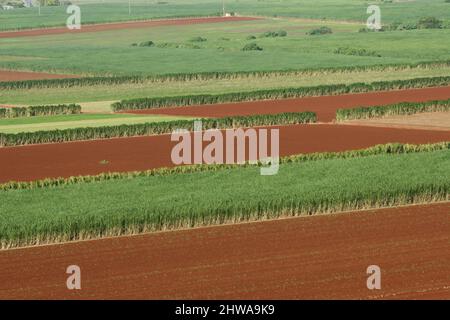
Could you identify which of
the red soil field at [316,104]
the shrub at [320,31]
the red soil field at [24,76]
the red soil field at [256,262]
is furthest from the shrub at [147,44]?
the red soil field at [256,262]

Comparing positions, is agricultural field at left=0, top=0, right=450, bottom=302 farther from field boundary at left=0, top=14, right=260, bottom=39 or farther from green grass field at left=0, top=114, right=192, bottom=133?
field boundary at left=0, top=14, right=260, bottom=39

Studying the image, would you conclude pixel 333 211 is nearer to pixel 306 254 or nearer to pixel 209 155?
pixel 306 254

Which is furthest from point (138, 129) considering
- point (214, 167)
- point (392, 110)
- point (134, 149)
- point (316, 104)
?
point (316, 104)

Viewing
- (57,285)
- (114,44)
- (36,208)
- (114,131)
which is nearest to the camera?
(57,285)

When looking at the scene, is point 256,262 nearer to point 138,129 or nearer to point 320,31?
point 138,129

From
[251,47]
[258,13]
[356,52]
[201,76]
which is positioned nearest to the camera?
[201,76]
